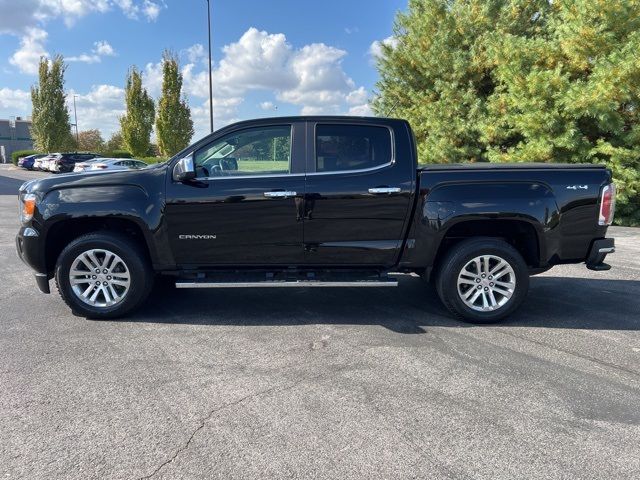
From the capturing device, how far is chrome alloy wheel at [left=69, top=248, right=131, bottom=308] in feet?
15.4

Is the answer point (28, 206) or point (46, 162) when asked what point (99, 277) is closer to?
point (28, 206)

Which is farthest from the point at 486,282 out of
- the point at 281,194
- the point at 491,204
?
the point at 281,194

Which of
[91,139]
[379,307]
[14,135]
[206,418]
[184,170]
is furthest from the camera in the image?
[14,135]

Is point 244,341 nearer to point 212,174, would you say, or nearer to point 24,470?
point 212,174

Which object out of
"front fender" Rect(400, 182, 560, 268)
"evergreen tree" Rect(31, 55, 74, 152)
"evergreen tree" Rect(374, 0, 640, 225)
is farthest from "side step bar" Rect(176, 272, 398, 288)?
"evergreen tree" Rect(31, 55, 74, 152)

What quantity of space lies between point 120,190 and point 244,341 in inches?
75.0

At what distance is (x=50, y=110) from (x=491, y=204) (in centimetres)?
3944

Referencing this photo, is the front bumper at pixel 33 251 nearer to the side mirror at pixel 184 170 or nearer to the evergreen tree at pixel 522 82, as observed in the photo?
the side mirror at pixel 184 170

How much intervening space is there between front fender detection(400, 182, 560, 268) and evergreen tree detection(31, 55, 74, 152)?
38.8 m

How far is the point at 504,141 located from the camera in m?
13.3

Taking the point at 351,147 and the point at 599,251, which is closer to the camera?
the point at 599,251

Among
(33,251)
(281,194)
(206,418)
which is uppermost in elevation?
(281,194)

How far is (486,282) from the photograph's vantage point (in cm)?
468

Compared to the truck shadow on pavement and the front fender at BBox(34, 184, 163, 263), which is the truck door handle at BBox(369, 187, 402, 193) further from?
the front fender at BBox(34, 184, 163, 263)
